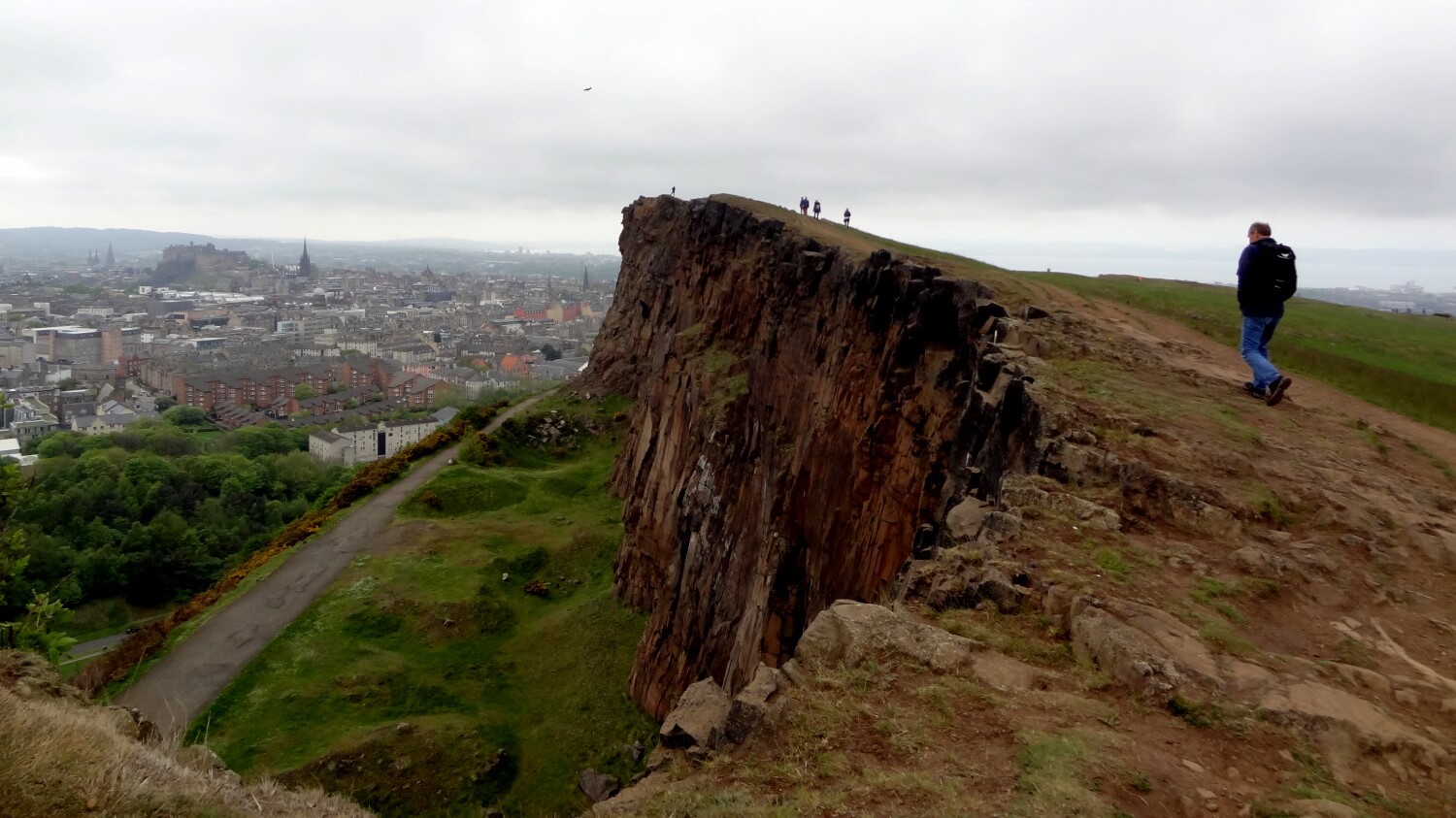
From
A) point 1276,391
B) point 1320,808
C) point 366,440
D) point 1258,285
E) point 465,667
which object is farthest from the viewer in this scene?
point 366,440

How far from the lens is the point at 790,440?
90.0ft

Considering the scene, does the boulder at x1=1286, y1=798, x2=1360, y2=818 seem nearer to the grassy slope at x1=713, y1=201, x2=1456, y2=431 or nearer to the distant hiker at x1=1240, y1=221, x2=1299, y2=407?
the distant hiker at x1=1240, y1=221, x2=1299, y2=407

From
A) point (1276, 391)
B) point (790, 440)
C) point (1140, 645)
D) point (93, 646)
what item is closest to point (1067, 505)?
point (1140, 645)

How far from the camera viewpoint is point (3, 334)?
6639 inches

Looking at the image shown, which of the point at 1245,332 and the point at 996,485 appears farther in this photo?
the point at 1245,332

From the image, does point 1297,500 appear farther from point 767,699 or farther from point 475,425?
point 475,425

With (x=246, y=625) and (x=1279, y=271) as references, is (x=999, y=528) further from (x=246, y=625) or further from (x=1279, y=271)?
(x=246, y=625)

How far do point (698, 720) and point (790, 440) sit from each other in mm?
19524

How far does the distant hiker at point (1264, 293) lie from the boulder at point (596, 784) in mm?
19975

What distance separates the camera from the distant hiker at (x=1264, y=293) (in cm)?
1349

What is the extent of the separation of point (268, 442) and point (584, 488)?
55.0 meters

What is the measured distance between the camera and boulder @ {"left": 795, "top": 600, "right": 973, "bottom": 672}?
8.12 m

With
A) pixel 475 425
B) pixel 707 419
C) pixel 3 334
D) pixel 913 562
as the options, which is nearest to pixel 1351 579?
pixel 913 562

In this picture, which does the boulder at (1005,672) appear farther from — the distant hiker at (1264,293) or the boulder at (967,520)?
the distant hiker at (1264,293)
